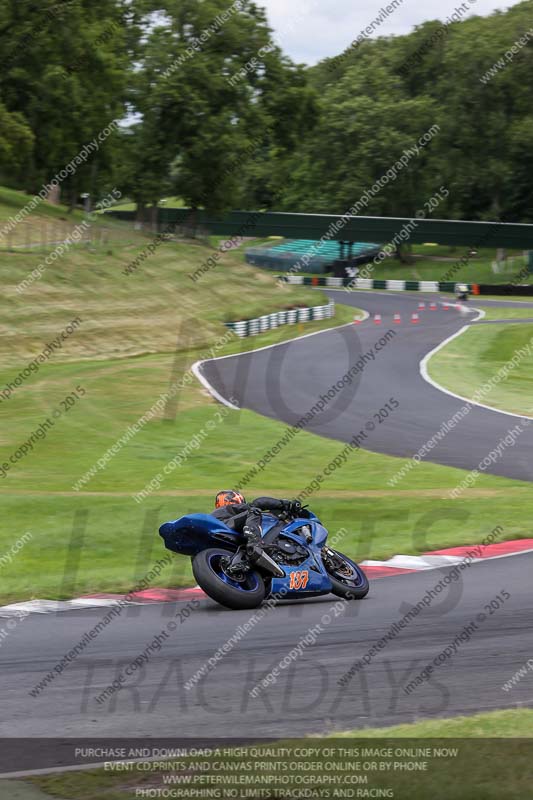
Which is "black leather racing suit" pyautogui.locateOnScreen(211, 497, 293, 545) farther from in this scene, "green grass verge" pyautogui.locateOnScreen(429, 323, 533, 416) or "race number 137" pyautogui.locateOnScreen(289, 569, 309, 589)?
"green grass verge" pyautogui.locateOnScreen(429, 323, 533, 416)

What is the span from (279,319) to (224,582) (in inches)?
1345

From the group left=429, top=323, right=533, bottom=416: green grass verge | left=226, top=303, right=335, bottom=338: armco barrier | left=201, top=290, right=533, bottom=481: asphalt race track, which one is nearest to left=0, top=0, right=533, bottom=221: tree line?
left=226, top=303, right=335, bottom=338: armco barrier

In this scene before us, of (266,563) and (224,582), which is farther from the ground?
(266,563)

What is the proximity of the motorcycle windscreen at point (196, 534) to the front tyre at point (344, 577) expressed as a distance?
1156mm

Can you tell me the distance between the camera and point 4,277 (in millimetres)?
37469

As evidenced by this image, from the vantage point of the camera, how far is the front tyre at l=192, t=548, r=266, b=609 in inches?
380

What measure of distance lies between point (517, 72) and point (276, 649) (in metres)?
76.8

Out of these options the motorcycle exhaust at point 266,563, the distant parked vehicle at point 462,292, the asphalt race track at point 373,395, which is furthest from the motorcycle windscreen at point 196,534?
the distant parked vehicle at point 462,292

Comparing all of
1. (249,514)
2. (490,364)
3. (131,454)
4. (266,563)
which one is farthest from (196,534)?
(490,364)

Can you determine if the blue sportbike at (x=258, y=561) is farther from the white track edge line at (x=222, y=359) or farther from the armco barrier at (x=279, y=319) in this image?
the armco barrier at (x=279, y=319)

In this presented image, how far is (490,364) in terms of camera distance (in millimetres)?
34438

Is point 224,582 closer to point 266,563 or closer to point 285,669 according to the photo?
point 266,563

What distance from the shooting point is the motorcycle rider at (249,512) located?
9.98 m

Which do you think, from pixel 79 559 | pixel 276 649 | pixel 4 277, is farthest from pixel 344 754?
pixel 4 277
